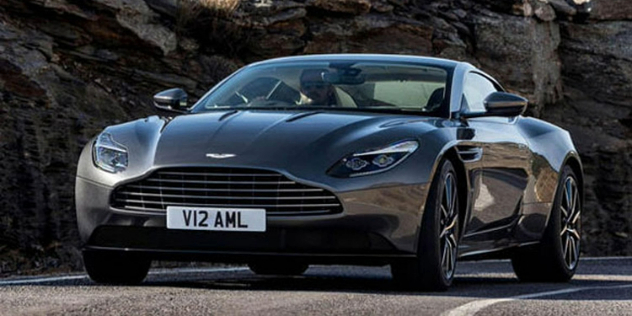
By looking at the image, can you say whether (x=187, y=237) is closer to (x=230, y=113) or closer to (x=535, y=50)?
(x=230, y=113)

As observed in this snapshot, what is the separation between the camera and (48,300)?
7473 millimetres

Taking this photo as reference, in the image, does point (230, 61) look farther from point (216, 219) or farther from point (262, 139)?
point (216, 219)

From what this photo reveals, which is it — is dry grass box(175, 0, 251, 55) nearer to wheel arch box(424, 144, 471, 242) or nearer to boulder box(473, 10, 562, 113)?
boulder box(473, 10, 562, 113)

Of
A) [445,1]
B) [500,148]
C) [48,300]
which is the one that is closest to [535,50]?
[445,1]

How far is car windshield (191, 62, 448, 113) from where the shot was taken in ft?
31.8

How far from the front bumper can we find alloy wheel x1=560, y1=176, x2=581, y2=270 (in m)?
3.35

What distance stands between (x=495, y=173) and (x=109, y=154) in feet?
8.64

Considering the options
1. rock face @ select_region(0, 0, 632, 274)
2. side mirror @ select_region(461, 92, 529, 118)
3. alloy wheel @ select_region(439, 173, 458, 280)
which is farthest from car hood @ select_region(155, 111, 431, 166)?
rock face @ select_region(0, 0, 632, 274)

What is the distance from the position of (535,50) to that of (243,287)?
16.3 metres

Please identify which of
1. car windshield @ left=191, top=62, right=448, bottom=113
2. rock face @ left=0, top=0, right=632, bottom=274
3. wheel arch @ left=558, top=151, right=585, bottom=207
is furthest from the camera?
rock face @ left=0, top=0, right=632, bottom=274

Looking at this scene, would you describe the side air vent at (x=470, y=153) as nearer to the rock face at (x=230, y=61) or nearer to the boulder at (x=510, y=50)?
the rock face at (x=230, y=61)

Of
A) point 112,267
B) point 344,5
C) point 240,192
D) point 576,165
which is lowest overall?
point 344,5

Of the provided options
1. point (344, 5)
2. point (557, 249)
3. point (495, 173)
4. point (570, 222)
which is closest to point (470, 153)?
point (495, 173)

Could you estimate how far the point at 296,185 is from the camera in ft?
27.1
